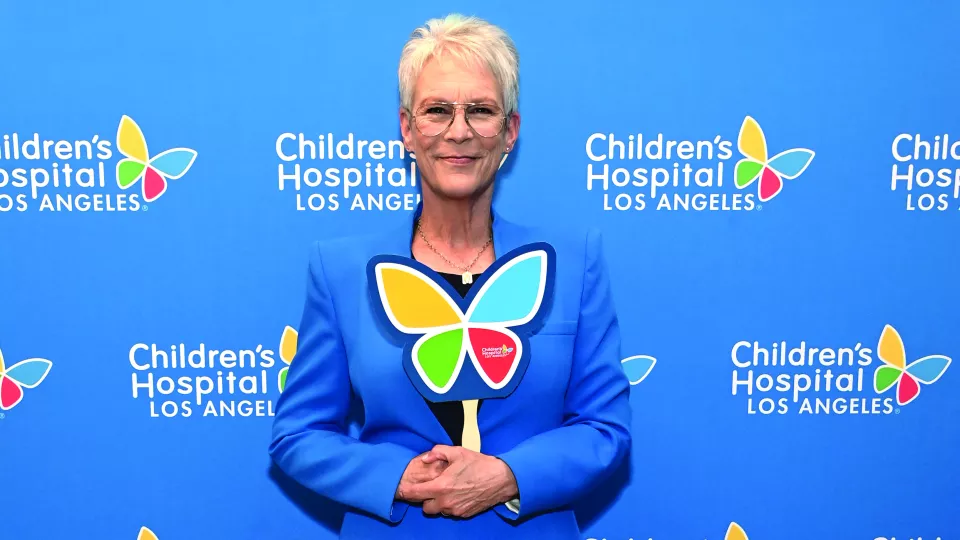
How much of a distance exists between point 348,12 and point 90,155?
69 centimetres

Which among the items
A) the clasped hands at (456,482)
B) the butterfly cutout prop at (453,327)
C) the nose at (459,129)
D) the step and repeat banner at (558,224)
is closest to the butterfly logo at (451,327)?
the butterfly cutout prop at (453,327)

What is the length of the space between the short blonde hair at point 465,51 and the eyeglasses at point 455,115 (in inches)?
1.4

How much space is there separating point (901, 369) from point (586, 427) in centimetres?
98

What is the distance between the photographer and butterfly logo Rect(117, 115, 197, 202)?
1911 mm

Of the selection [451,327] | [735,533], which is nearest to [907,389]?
[735,533]

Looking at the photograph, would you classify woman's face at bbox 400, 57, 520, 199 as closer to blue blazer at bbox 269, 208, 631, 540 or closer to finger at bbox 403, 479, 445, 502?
blue blazer at bbox 269, 208, 631, 540

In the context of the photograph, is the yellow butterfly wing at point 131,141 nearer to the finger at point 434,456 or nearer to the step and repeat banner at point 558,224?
the step and repeat banner at point 558,224

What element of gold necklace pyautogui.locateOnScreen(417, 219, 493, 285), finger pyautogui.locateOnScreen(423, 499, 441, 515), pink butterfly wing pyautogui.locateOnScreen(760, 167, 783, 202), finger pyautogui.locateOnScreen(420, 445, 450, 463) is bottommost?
finger pyautogui.locateOnScreen(423, 499, 441, 515)

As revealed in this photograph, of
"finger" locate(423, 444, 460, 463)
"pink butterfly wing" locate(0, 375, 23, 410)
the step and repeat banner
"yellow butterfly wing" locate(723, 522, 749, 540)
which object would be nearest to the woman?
"finger" locate(423, 444, 460, 463)

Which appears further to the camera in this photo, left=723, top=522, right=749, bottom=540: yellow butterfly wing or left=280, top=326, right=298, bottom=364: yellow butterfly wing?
left=723, top=522, right=749, bottom=540: yellow butterfly wing

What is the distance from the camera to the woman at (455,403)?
1499 millimetres

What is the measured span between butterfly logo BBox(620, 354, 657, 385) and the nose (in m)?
0.82

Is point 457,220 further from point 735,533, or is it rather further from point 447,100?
point 735,533

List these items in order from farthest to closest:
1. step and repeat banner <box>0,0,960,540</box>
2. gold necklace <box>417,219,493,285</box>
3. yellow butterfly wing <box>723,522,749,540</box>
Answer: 1. yellow butterfly wing <box>723,522,749,540</box>
2. step and repeat banner <box>0,0,960,540</box>
3. gold necklace <box>417,219,493,285</box>
